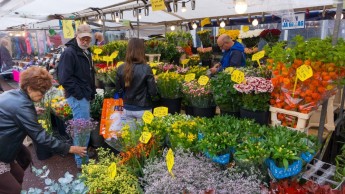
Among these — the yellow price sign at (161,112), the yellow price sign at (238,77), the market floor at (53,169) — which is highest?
the yellow price sign at (238,77)

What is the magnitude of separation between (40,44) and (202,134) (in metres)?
14.2

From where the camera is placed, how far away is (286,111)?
221cm

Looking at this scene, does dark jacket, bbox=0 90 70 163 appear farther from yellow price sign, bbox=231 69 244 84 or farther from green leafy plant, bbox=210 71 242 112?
yellow price sign, bbox=231 69 244 84

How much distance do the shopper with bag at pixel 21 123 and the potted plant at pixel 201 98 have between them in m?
1.29

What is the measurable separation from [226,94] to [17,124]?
71.3 inches

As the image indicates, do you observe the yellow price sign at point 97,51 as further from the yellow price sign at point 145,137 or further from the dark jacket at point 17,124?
the yellow price sign at point 145,137

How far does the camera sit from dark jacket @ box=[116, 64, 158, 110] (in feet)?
10.7

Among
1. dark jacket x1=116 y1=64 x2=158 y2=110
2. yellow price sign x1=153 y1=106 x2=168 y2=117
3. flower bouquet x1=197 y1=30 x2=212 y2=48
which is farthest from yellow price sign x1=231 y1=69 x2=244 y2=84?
flower bouquet x1=197 y1=30 x2=212 y2=48

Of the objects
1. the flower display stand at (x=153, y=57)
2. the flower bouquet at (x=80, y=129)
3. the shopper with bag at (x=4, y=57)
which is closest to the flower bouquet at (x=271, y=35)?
the flower display stand at (x=153, y=57)

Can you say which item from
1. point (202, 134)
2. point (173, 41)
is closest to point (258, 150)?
point (202, 134)

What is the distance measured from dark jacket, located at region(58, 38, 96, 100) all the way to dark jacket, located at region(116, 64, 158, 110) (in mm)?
465

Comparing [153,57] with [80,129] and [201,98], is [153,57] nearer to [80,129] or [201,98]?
[201,98]

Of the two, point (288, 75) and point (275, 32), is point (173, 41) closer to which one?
point (275, 32)

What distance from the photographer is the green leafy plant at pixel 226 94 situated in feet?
8.33
